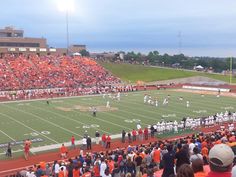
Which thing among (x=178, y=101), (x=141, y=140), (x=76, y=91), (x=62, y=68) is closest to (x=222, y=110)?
(x=178, y=101)

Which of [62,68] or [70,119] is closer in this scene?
[70,119]

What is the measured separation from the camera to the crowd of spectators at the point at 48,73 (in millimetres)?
56000

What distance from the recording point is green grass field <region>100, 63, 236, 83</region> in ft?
251

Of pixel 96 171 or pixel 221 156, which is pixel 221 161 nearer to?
pixel 221 156

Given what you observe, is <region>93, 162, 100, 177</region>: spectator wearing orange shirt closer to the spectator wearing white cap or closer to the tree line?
the spectator wearing white cap

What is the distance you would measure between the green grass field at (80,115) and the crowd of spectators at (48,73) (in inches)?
540

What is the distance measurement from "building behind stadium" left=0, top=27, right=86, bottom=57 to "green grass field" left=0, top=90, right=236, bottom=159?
32.8m

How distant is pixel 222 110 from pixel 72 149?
58.7 feet

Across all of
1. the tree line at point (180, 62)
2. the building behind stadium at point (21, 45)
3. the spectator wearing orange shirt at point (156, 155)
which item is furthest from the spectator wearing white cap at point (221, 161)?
the tree line at point (180, 62)

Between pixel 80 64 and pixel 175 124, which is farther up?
pixel 80 64

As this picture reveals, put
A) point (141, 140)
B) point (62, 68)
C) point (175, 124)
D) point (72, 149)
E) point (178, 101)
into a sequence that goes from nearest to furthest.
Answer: point (72, 149), point (141, 140), point (175, 124), point (178, 101), point (62, 68)

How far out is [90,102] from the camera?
40938mm

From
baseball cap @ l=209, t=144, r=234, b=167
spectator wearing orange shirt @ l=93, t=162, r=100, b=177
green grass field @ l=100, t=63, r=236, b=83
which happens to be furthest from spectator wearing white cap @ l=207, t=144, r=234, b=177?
green grass field @ l=100, t=63, r=236, b=83

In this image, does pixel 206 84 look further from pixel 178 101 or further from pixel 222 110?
pixel 222 110
